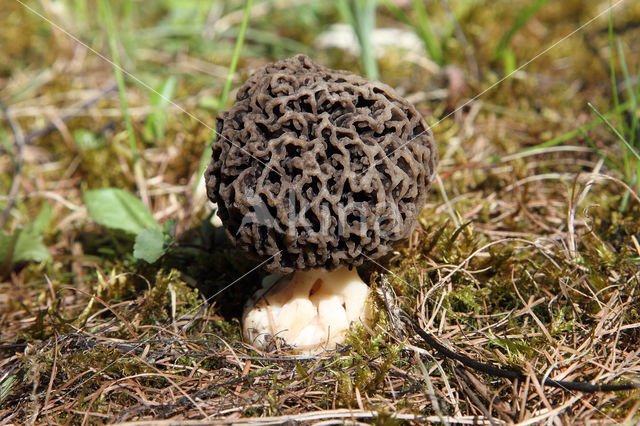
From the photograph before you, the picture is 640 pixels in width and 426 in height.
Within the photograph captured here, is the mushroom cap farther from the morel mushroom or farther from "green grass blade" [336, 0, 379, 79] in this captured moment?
"green grass blade" [336, 0, 379, 79]

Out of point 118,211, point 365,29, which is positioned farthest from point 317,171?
point 365,29

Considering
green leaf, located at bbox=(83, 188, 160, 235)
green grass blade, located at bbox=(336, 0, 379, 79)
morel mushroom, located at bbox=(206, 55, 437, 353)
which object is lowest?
green leaf, located at bbox=(83, 188, 160, 235)

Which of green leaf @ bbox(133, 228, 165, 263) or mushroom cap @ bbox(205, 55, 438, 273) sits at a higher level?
mushroom cap @ bbox(205, 55, 438, 273)

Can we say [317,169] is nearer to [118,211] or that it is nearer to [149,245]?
[149,245]

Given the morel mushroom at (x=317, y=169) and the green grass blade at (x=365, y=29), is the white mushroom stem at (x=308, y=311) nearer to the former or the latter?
the morel mushroom at (x=317, y=169)

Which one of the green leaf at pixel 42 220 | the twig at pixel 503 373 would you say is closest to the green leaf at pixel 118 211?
the green leaf at pixel 42 220

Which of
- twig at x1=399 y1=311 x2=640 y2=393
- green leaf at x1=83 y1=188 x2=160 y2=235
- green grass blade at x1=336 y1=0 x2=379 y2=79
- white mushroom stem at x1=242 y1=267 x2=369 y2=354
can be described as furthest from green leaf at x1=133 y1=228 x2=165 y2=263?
green grass blade at x1=336 y1=0 x2=379 y2=79
